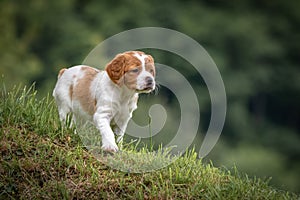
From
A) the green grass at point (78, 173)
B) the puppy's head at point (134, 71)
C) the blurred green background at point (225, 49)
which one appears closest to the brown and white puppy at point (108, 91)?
the puppy's head at point (134, 71)

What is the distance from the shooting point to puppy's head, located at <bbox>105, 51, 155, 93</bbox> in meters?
6.74

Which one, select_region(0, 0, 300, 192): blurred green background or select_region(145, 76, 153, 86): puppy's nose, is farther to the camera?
select_region(0, 0, 300, 192): blurred green background

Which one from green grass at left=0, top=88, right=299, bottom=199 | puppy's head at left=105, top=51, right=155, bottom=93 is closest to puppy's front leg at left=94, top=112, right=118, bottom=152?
green grass at left=0, top=88, right=299, bottom=199

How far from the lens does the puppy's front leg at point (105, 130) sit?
6699 mm

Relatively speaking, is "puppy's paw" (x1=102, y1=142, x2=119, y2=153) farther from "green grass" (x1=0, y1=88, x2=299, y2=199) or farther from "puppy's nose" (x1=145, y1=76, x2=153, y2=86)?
"puppy's nose" (x1=145, y1=76, x2=153, y2=86)

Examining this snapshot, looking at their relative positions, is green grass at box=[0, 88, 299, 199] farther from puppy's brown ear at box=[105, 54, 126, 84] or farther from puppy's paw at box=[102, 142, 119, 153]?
puppy's brown ear at box=[105, 54, 126, 84]

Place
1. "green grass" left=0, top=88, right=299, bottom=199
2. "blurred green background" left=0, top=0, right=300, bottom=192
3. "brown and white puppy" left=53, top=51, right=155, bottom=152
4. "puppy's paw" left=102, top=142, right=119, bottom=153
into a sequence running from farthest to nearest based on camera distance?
1. "blurred green background" left=0, top=0, right=300, bottom=192
2. "brown and white puppy" left=53, top=51, right=155, bottom=152
3. "puppy's paw" left=102, top=142, right=119, bottom=153
4. "green grass" left=0, top=88, right=299, bottom=199

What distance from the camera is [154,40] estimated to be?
31.4 metres

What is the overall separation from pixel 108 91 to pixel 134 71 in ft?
1.30

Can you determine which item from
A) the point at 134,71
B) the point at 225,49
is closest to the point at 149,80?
the point at 134,71

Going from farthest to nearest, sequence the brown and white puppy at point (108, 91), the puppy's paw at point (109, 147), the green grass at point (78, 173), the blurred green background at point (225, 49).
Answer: the blurred green background at point (225, 49) → the brown and white puppy at point (108, 91) → the puppy's paw at point (109, 147) → the green grass at point (78, 173)

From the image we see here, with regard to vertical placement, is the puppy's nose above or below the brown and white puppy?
above

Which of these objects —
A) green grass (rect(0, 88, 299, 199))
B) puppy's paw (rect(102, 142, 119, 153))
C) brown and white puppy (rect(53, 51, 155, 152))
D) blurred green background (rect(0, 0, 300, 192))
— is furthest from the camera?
blurred green background (rect(0, 0, 300, 192))

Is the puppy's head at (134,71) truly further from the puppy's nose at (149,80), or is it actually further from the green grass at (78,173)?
the green grass at (78,173)
